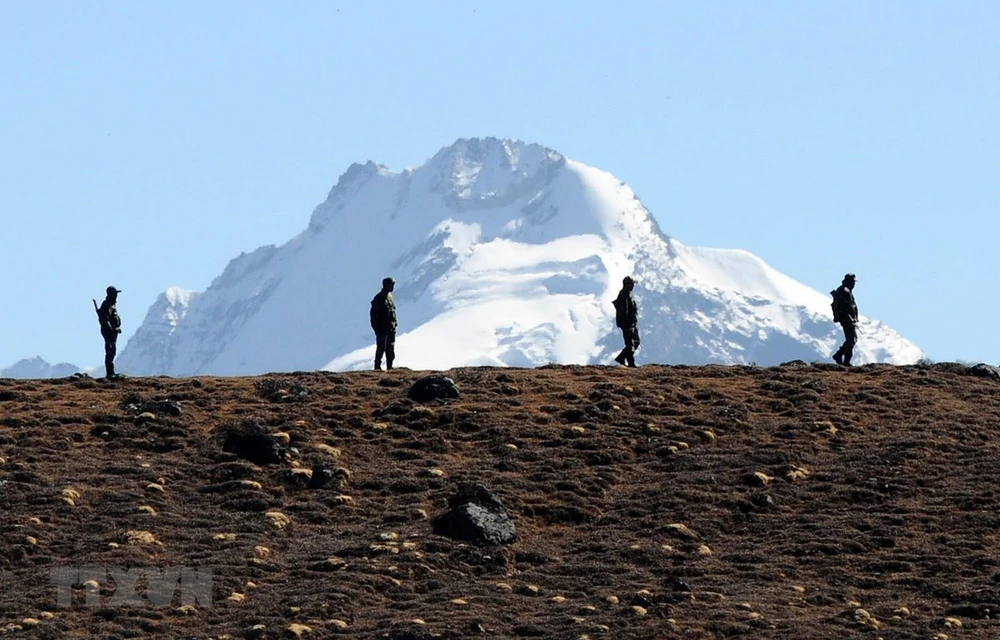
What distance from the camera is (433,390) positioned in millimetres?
47969

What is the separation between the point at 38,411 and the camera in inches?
1832

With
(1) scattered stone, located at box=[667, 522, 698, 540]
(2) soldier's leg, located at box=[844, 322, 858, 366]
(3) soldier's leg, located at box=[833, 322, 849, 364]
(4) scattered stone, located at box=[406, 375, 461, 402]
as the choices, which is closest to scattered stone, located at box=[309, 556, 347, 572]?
(1) scattered stone, located at box=[667, 522, 698, 540]

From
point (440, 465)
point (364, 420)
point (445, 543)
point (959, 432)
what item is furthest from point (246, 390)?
point (959, 432)

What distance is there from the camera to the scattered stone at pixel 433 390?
47844 millimetres

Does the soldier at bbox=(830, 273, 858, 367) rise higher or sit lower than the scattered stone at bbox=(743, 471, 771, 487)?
higher

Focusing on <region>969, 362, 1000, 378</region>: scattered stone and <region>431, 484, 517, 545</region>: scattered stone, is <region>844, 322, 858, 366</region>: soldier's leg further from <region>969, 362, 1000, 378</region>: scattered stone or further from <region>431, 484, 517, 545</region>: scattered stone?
<region>431, 484, 517, 545</region>: scattered stone

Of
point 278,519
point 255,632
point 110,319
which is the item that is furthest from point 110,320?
point 255,632

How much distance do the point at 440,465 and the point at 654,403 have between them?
7083 mm

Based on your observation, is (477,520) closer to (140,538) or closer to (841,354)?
(140,538)

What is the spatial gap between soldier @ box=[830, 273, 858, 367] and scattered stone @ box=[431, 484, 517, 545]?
677 inches

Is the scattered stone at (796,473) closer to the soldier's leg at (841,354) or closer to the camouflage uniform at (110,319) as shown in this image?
the soldier's leg at (841,354)

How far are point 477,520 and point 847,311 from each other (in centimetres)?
1873


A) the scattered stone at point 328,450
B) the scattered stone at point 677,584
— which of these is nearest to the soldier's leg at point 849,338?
the scattered stone at point 328,450

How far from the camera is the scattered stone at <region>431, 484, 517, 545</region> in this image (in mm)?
38750
